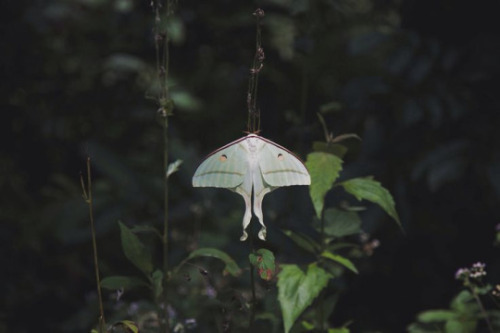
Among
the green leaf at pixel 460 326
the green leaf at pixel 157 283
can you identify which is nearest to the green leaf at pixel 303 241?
the green leaf at pixel 157 283

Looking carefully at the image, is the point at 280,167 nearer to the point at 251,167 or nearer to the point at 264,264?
the point at 251,167

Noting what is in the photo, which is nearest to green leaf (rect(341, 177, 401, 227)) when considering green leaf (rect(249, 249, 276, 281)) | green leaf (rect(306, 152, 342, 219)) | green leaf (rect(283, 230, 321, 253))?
green leaf (rect(306, 152, 342, 219))

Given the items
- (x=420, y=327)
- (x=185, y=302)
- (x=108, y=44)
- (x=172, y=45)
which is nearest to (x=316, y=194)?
(x=420, y=327)

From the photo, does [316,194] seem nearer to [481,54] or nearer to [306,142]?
[306,142]

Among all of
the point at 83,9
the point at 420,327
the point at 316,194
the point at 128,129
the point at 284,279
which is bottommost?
the point at 420,327

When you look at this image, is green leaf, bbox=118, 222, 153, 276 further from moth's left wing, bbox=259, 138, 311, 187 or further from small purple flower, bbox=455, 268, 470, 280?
small purple flower, bbox=455, 268, 470, 280

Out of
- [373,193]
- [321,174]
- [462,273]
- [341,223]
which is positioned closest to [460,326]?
[462,273]

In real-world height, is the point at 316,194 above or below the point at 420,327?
above
